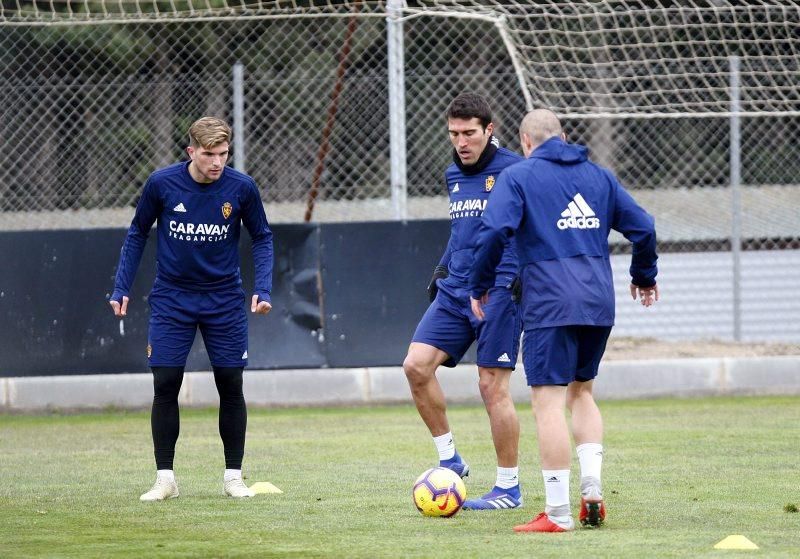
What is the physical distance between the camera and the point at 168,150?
12617mm

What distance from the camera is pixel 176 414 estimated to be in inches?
302

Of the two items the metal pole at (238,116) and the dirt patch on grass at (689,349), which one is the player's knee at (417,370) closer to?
the metal pole at (238,116)

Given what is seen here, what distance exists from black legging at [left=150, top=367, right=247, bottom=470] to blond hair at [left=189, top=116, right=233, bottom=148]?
1199 millimetres

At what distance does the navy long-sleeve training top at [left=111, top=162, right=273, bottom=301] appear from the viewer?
7.55 meters

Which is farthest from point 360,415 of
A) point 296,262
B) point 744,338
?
point 744,338

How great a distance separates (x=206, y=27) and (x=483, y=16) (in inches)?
130

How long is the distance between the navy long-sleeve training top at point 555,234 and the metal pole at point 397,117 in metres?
6.12

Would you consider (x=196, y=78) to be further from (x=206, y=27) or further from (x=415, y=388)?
(x=415, y=388)

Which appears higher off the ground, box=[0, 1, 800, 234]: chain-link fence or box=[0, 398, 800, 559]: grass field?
box=[0, 1, 800, 234]: chain-link fence

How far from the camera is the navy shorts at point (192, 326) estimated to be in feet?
24.8

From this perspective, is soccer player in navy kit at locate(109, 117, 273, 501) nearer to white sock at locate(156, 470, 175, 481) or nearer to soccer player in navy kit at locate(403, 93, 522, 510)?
white sock at locate(156, 470, 175, 481)

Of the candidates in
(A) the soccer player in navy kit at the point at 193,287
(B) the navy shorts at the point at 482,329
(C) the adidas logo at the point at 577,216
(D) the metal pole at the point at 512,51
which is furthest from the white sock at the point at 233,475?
(D) the metal pole at the point at 512,51

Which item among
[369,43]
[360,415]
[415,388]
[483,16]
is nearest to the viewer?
[415,388]

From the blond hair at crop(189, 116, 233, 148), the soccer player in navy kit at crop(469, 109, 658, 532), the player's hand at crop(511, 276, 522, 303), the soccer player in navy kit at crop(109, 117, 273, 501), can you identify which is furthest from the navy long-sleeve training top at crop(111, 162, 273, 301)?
the soccer player in navy kit at crop(469, 109, 658, 532)
